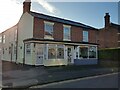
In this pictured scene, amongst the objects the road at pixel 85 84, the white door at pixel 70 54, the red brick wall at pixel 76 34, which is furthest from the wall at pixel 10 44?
the road at pixel 85 84

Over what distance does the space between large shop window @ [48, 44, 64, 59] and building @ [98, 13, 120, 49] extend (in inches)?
791

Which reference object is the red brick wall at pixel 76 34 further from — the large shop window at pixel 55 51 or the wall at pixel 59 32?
the large shop window at pixel 55 51

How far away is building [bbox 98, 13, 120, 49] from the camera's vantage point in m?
40.0

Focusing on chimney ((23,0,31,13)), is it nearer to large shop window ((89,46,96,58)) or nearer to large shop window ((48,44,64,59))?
large shop window ((48,44,64,59))

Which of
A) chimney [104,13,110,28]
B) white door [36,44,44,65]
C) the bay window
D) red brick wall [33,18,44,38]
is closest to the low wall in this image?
the bay window

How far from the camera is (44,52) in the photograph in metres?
22.0

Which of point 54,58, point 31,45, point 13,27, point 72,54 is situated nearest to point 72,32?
point 72,54

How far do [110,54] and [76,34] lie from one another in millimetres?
12909

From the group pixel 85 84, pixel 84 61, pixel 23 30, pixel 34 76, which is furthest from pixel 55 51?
pixel 85 84

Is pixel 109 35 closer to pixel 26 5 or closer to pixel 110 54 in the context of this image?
pixel 110 54

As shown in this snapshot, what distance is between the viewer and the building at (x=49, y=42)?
72.0ft

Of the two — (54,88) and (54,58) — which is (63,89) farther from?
(54,58)

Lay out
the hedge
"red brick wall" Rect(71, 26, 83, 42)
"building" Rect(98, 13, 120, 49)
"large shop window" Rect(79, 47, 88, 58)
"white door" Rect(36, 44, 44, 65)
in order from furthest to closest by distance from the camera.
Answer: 1. "building" Rect(98, 13, 120, 49)
2. the hedge
3. "large shop window" Rect(79, 47, 88, 58)
4. "red brick wall" Rect(71, 26, 83, 42)
5. "white door" Rect(36, 44, 44, 65)

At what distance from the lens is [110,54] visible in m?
36.3
